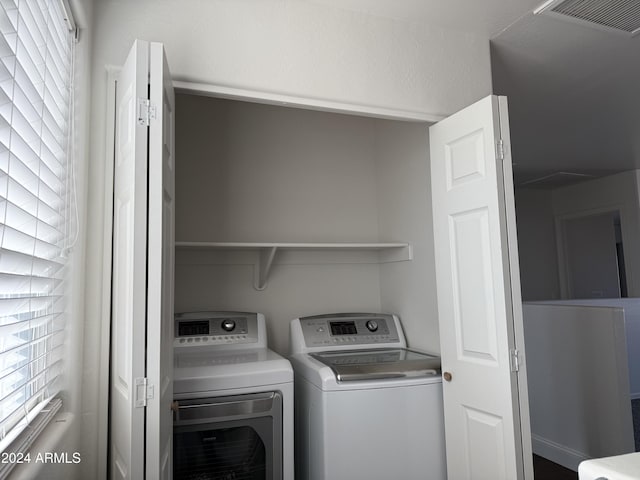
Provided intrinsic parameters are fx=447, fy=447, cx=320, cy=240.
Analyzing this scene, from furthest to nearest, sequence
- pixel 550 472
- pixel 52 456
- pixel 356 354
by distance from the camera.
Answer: pixel 550 472 < pixel 356 354 < pixel 52 456

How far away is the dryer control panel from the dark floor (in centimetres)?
132

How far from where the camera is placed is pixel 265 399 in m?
1.86

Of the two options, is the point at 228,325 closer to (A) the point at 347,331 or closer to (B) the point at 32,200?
(A) the point at 347,331

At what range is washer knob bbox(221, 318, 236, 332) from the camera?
7.75 ft

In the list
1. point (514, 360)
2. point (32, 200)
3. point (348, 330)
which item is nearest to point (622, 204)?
point (348, 330)

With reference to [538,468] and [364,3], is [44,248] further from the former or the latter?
[538,468]

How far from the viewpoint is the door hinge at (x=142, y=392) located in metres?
1.26

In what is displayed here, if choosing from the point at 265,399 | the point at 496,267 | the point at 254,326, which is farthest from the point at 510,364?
the point at 254,326

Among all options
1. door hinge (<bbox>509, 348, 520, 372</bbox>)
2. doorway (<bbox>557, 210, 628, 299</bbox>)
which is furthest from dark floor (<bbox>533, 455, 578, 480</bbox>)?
doorway (<bbox>557, 210, 628, 299</bbox>)

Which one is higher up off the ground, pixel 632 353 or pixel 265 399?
pixel 265 399

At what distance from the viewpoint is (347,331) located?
8.36ft

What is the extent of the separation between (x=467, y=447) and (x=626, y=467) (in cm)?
108

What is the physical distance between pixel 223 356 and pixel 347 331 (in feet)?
2.42

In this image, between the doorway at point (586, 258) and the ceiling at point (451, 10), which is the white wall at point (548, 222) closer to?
the doorway at point (586, 258)
